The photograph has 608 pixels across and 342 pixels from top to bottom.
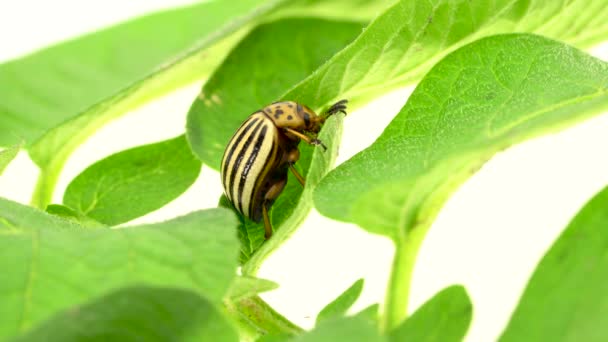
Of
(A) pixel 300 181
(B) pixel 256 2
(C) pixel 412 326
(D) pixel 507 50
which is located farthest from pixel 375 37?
Answer: (B) pixel 256 2

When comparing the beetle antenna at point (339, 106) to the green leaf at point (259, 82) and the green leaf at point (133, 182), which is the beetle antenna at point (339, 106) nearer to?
the green leaf at point (259, 82)

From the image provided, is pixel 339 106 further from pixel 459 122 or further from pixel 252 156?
pixel 459 122

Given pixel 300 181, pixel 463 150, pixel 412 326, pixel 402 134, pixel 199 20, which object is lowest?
pixel 412 326

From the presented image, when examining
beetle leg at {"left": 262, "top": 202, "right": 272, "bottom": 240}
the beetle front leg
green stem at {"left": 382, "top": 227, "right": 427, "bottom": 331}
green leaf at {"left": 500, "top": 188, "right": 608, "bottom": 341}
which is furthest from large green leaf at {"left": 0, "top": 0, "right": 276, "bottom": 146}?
green leaf at {"left": 500, "top": 188, "right": 608, "bottom": 341}

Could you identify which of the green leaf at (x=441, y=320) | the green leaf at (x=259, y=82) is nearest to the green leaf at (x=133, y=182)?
the green leaf at (x=259, y=82)

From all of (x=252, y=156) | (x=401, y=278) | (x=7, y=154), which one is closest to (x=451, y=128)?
(x=401, y=278)

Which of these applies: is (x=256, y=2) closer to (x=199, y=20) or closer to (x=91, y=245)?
(x=199, y=20)

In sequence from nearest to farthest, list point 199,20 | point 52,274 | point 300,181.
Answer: point 52,274 < point 300,181 < point 199,20
